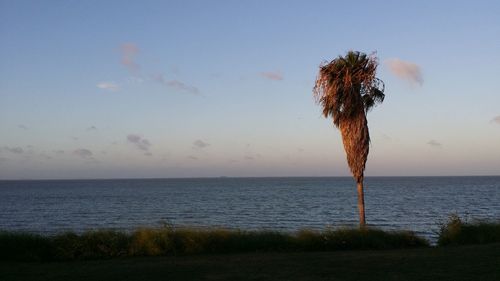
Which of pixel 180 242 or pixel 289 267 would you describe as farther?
pixel 180 242

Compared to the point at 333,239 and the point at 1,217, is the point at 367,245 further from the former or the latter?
the point at 1,217

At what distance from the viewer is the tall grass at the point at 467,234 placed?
20547mm

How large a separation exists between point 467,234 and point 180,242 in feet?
37.1

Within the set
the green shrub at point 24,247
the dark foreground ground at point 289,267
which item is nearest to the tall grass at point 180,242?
the green shrub at point 24,247

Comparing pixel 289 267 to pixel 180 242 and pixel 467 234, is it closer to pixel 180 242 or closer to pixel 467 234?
pixel 180 242

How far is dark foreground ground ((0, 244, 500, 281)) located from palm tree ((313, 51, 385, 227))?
5815mm

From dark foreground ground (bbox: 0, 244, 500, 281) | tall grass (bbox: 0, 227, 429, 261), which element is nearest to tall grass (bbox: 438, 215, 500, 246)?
tall grass (bbox: 0, 227, 429, 261)

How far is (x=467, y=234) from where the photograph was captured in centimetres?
2094

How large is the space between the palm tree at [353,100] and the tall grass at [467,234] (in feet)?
11.1

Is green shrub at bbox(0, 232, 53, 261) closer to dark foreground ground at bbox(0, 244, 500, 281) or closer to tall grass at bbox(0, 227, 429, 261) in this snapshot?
tall grass at bbox(0, 227, 429, 261)

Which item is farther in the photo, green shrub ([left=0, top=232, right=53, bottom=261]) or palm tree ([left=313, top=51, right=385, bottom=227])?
palm tree ([left=313, top=51, right=385, bottom=227])

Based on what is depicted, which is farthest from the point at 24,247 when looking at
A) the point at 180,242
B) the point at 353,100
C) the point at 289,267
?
the point at 353,100

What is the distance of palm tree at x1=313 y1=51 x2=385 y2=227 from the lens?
74.3 ft

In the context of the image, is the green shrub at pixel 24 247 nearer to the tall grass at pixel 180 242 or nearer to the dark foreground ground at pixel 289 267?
the tall grass at pixel 180 242
